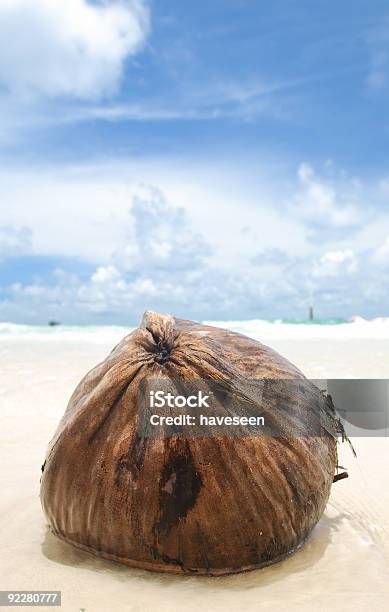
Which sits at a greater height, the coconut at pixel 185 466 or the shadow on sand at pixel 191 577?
the coconut at pixel 185 466

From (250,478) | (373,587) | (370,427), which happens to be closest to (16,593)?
(250,478)

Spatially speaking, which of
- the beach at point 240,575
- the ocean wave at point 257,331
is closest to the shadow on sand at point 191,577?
the beach at point 240,575

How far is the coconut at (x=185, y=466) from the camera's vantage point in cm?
216

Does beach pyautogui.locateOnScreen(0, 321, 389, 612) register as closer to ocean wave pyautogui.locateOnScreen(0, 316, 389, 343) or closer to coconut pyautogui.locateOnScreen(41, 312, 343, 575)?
coconut pyautogui.locateOnScreen(41, 312, 343, 575)

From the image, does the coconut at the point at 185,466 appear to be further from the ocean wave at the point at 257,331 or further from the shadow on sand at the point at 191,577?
the ocean wave at the point at 257,331

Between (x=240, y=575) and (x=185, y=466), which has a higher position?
(x=185, y=466)

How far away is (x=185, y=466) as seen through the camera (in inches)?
84.6

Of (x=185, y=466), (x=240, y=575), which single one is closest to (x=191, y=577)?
(x=240, y=575)

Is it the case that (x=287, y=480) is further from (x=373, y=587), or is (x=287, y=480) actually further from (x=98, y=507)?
(x=98, y=507)

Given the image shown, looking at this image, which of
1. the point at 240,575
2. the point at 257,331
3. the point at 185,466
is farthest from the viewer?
the point at 257,331

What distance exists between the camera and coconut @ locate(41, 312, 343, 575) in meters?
2.16

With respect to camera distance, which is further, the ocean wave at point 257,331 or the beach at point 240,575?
the ocean wave at point 257,331

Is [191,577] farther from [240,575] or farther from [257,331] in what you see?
[257,331]

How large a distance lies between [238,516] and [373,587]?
2.10 feet
